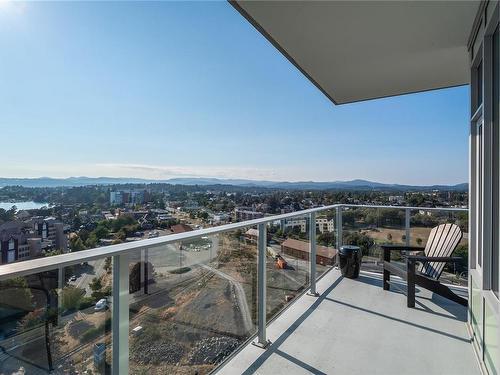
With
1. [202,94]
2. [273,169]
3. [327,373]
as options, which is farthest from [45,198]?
[273,169]

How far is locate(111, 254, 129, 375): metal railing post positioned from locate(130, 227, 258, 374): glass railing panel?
0.04m

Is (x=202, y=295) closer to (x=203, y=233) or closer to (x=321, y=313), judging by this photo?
(x=203, y=233)

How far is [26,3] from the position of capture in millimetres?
5078

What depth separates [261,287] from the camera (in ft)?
9.12

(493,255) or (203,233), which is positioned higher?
(203,233)

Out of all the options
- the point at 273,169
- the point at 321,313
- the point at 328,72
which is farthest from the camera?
the point at 273,169

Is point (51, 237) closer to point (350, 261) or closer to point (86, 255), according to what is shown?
point (86, 255)

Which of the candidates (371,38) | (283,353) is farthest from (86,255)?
(371,38)

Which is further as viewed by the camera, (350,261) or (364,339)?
(350,261)

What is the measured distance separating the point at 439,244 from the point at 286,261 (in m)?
2.19

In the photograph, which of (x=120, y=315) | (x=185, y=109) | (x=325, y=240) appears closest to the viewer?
(x=120, y=315)

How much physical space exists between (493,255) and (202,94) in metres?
10.4

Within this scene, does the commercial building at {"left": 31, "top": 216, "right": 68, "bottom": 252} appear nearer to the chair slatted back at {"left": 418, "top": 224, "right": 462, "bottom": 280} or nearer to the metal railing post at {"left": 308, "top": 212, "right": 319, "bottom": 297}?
the metal railing post at {"left": 308, "top": 212, "right": 319, "bottom": 297}

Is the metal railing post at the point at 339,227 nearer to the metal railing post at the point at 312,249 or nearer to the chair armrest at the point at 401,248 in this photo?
the chair armrest at the point at 401,248
